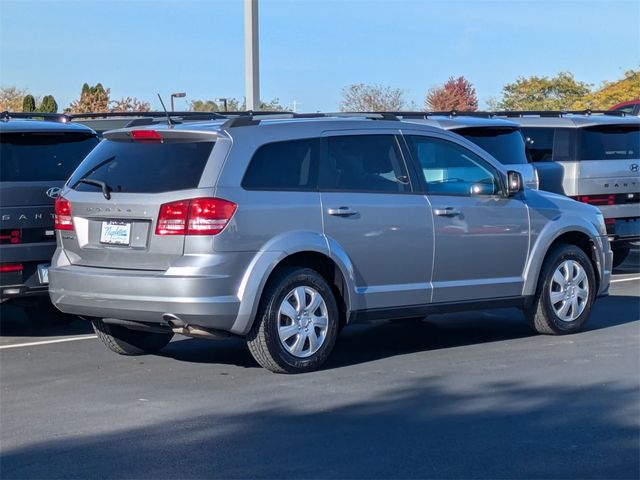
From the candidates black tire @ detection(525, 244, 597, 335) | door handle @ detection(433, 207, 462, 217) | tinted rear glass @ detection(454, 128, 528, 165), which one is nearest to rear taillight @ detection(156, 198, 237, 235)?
door handle @ detection(433, 207, 462, 217)

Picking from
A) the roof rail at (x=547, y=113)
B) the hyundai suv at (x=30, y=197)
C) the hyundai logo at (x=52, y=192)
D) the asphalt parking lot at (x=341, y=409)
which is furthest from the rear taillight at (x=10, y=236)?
the roof rail at (x=547, y=113)

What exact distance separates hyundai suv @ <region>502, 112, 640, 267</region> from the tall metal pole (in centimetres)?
595

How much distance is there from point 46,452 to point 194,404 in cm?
126

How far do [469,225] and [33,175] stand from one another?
384 centimetres

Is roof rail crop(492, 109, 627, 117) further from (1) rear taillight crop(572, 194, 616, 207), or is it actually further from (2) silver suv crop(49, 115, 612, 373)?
(2) silver suv crop(49, 115, 612, 373)

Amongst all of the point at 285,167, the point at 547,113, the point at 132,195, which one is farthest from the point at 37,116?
the point at 547,113

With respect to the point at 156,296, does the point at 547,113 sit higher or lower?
higher

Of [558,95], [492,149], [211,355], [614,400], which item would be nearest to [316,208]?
[211,355]

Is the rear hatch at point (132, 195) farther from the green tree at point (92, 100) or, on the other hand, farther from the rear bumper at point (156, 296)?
the green tree at point (92, 100)

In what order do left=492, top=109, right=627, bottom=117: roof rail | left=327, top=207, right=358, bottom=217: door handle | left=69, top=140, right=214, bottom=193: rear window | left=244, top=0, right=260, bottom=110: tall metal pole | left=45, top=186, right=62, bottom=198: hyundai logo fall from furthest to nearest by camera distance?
left=244, top=0, right=260, bottom=110: tall metal pole, left=492, top=109, right=627, bottom=117: roof rail, left=45, top=186, right=62, bottom=198: hyundai logo, left=327, top=207, right=358, bottom=217: door handle, left=69, top=140, right=214, bottom=193: rear window

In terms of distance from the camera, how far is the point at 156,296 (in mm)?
7391

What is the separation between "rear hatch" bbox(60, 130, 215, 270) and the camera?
7.46 meters

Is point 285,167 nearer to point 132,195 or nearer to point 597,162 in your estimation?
point 132,195

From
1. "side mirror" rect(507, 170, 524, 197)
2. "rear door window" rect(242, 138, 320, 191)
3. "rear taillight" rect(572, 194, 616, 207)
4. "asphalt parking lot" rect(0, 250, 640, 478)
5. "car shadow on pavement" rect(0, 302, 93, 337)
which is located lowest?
"car shadow on pavement" rect(0, 302, 93, 337)
